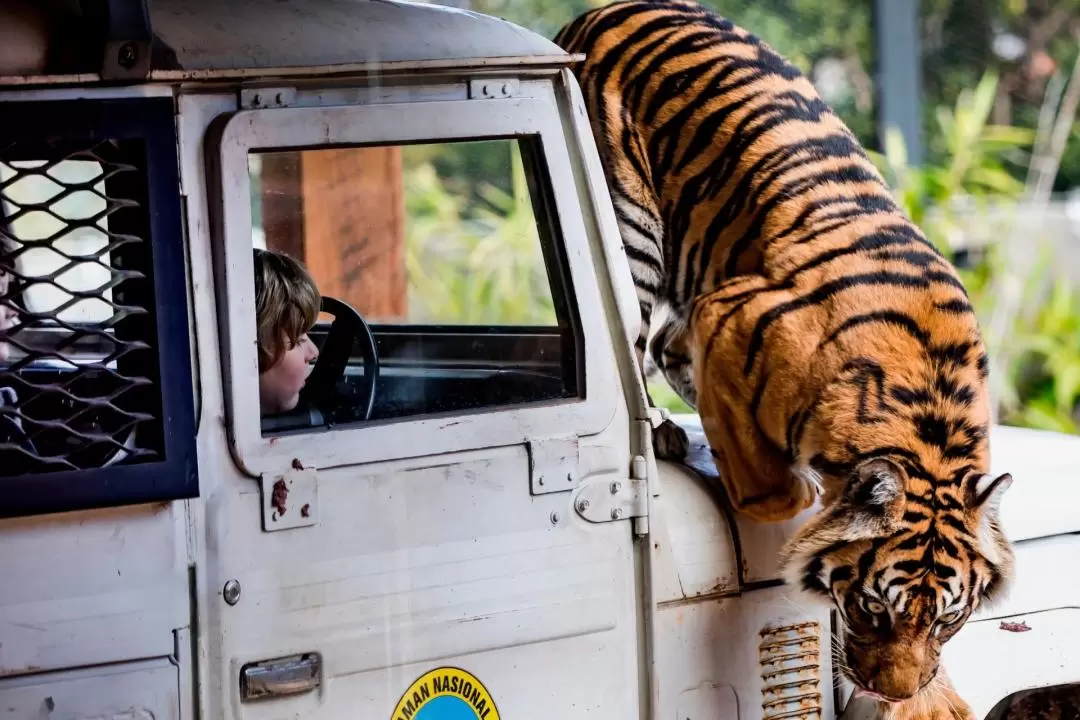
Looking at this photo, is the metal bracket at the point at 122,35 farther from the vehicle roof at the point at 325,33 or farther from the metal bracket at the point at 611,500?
the metal bracket at the point at 611,500

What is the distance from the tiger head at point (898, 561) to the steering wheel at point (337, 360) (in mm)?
841

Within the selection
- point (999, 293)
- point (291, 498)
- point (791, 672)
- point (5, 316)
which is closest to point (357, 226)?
point (5, 316)

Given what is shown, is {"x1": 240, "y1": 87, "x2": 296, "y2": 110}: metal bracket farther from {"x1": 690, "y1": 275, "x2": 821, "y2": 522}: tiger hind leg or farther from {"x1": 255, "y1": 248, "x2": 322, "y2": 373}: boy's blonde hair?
{"x1": 690, "y1": 275, "x2": 821, "y2": 522}: tiger hind leg

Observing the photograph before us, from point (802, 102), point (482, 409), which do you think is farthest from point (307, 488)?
point (802, 102)

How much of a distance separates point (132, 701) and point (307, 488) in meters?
0.40

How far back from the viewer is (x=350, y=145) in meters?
2.14

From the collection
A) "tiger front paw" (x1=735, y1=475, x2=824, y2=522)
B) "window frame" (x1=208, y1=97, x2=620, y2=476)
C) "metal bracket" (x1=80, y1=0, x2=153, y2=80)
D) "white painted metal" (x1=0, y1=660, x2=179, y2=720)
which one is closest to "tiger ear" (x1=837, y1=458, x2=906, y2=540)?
"tiger front paw" (x1=735, y1=475, x2=824, y2=522)

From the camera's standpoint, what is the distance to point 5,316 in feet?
8.47

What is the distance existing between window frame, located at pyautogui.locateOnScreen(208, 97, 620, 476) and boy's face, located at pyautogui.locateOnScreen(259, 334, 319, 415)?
0.10 meters

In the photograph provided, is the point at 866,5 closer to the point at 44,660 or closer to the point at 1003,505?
the point at 1003,505

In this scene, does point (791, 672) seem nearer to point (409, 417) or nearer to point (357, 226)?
point (409, 417)

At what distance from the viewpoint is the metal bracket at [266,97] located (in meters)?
2.02

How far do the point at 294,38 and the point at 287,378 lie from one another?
0.56 metres

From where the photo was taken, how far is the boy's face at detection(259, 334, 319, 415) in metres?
2.14
